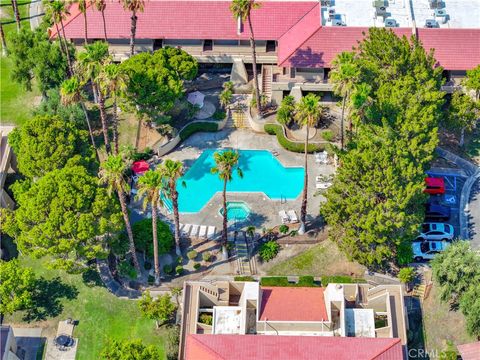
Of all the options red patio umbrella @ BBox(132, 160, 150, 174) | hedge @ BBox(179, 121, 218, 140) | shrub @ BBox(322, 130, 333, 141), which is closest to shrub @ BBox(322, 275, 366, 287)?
shrub @ BBox(322, 130, 333, 141)

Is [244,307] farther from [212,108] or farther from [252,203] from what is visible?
[212,108]

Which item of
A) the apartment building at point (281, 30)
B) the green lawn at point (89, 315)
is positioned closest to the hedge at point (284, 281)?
the green lawn at point (89, 315)

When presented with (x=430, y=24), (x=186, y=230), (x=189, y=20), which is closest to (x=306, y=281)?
(x=186, y=230)

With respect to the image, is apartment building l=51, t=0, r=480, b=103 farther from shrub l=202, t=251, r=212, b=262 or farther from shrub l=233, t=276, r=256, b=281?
shrub l=233, t=276, r=256, b=281

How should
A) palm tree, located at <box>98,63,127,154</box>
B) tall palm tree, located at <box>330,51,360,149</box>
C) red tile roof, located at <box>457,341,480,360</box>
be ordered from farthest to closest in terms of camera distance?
tall palm tree, located at <box>330,51,360,149</box> → palm tree, located at <box>98,63,127,154</box> → red tile roof, located at <box>457,341,480,360</box>

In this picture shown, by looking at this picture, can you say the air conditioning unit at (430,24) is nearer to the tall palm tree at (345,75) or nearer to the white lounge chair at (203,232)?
the tall palm tree at (345,75)

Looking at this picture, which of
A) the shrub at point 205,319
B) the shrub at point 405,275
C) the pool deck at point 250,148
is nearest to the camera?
the shrub at point 205,319

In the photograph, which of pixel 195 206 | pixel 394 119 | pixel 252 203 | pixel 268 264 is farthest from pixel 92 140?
pixel 394 119
